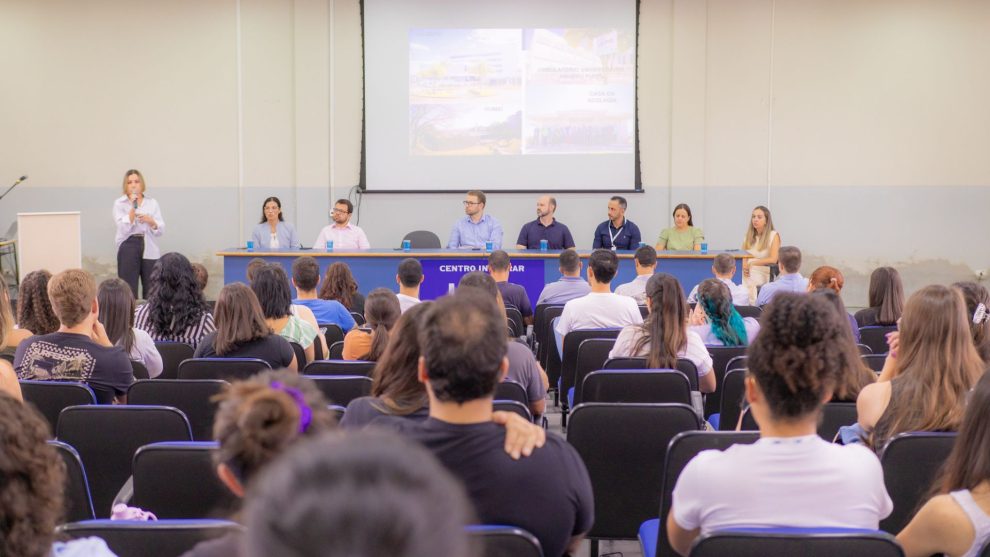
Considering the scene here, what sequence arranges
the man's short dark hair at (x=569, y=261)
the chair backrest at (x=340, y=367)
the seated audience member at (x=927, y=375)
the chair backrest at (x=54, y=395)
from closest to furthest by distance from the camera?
the seated audience member at (x=927, y=375), the chair backrest at (x=54, y=395), the chair backrest at (x=340, y=367), the man's short dark hair at (x=569, y=261)

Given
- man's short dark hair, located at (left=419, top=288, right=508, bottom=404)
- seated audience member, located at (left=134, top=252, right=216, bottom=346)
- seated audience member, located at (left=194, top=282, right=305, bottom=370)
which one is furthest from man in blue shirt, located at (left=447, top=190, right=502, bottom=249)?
man's short dark hair, located at (left=419, top=288, right=508, bottom=404)

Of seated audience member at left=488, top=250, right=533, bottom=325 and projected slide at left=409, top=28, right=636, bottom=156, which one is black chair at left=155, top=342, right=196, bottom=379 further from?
projected slide at left=409, top=28, right=636, bottom=156

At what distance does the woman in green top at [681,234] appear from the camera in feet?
31.6

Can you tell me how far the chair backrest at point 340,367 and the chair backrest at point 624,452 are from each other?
1166 mm

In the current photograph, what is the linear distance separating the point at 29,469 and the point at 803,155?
1053cm

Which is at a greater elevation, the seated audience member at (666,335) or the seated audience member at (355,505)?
the seated audience member at (355,505)

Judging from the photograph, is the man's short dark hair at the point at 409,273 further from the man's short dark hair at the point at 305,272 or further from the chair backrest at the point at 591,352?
the chair backrest at the point at 591,352

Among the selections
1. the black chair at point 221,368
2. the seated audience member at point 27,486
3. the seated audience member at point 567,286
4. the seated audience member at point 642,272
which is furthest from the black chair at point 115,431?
the seated audience member at point 642,272

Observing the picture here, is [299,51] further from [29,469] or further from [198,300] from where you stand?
[29,469]

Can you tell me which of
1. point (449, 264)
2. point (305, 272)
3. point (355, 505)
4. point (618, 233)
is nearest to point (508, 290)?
point (305, 272)

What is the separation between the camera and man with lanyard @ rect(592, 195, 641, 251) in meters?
9.59

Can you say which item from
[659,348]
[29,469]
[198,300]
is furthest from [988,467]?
[198,300]

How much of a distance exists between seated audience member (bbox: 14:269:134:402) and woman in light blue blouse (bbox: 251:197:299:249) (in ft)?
20.0

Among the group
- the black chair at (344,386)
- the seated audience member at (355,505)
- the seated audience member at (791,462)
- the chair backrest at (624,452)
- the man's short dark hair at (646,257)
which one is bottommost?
the chair backrest at (624,452)
